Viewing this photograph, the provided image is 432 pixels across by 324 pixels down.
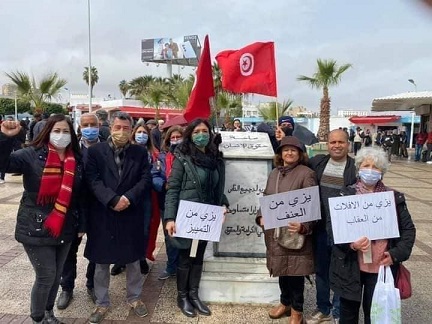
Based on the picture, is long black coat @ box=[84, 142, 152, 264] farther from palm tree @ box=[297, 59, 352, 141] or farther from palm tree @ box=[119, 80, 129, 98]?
palm tree @ box=[119, 80, 129, 98]

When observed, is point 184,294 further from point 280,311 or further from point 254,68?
point 254,68

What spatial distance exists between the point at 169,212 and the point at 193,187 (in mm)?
295

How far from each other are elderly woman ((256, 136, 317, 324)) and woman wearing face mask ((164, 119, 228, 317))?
0.52m

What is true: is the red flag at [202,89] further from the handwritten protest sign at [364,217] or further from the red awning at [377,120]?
the red awning at [377,120]

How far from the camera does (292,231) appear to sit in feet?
10.2

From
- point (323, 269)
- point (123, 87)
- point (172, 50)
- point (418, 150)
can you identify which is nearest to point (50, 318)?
point (323, 269)

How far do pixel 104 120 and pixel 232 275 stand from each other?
3387mm

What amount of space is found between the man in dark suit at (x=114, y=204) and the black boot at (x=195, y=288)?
52 centimetres

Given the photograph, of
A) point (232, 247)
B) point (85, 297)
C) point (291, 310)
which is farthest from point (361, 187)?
point (85, 297)

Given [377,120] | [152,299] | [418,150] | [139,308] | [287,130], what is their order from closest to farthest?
1. [139,308]
2. [152,299]
3. [287,130]
4. [418,150]
5. [377,120]

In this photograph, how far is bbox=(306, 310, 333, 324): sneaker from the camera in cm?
351

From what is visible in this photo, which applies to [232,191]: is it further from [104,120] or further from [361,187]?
[104,120]

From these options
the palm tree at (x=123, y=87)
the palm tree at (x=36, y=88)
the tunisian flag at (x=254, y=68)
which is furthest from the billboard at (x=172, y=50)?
the tunisian flag at (x=254, y=68)

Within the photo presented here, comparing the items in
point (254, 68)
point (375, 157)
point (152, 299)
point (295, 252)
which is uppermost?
point (254, 68)
